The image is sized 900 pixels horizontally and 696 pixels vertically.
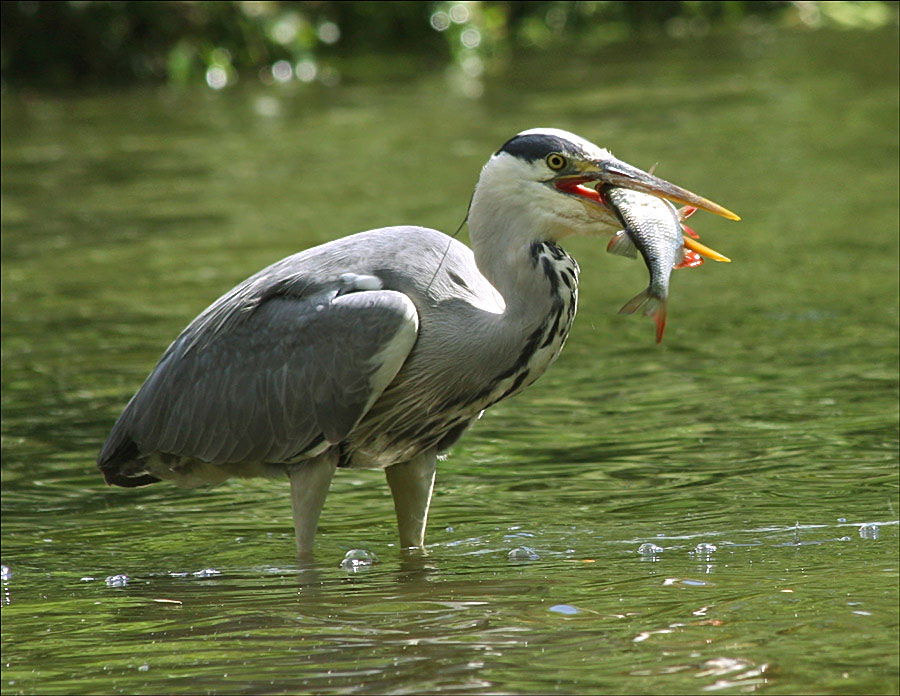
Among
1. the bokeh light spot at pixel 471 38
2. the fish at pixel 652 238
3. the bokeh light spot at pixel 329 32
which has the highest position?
the fish at pixel 652 238

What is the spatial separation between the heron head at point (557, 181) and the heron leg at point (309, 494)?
4.10 feet

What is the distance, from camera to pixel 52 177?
16203 mm

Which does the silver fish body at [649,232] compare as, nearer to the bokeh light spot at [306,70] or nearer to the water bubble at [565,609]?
the water bubble at [565,609]

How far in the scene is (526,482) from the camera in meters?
6.91

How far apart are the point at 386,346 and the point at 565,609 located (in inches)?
48.2

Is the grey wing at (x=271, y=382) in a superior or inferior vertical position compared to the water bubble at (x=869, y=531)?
superior

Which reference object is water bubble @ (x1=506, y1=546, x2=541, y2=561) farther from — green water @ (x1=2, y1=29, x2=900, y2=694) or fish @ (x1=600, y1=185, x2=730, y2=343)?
fish @ (x1=600, y1=185, x2=730, y2=343)

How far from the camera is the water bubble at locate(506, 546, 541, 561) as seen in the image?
5836 mm

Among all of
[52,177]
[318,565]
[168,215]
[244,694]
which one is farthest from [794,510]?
[52,177]

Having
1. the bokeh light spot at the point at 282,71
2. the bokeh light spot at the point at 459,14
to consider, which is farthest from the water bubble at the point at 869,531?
the bokeh light spot at the point at 459,14

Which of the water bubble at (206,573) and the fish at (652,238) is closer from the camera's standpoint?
the fish at (652,238)

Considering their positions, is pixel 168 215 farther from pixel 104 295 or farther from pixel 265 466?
pixel 265 466

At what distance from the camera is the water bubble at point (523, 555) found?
584 cm

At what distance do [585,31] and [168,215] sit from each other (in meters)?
14.7
